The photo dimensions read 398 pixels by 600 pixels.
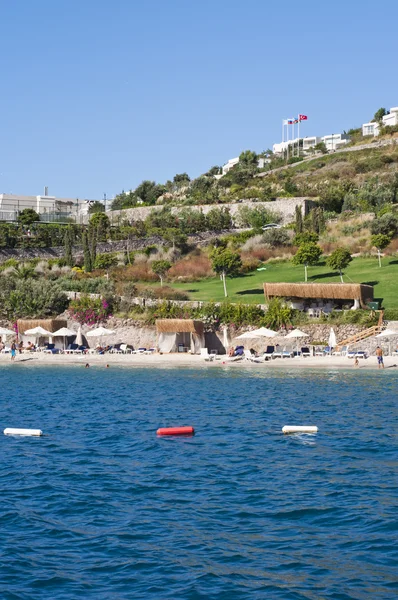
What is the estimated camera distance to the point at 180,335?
48.3 m

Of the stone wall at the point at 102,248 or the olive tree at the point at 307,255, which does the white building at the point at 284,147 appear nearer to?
the stone wall at the point at 102,248

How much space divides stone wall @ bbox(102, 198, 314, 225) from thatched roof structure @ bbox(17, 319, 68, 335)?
34676 millimetres

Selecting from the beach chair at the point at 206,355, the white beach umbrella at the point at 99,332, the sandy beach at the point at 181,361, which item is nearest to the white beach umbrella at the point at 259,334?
the sandy beach at the point at 181,361

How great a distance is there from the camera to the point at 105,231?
8119cm

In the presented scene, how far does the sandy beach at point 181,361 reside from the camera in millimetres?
39938

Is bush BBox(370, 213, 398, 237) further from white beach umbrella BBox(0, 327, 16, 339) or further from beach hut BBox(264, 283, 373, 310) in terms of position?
white beach umbrella BBox(0, 327, 16, 339)

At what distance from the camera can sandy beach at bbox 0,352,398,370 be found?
3994cm

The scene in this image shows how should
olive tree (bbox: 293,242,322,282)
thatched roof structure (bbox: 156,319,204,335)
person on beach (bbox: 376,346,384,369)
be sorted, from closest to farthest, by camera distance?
person on beach (bbox: 376,346,384,369), thatched roof structure (bbox: 156,319,204,335), olive tree (bbox: 293,242,322,282)

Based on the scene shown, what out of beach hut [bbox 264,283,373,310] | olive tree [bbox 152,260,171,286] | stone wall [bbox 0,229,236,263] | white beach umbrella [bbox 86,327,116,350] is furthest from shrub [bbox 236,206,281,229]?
white beach umbrella [bbox 86,327,116,350]

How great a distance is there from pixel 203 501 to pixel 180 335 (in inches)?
1247

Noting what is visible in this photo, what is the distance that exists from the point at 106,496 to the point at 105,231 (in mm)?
65255

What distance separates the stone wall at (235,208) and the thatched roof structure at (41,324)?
3468 cm

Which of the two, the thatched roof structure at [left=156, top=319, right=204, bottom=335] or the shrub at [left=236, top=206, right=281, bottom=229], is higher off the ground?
the shrub at [left=236, top=206, right=281, bottom=229]

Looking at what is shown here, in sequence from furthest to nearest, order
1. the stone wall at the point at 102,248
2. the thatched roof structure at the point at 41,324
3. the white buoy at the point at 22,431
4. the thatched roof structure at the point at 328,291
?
the stone wall at the point at 102,248 → the thatched roof structure at the point at 41,324 → the thatched roof structure at the point at 328,291 → the white buoy at the point at 22,431
